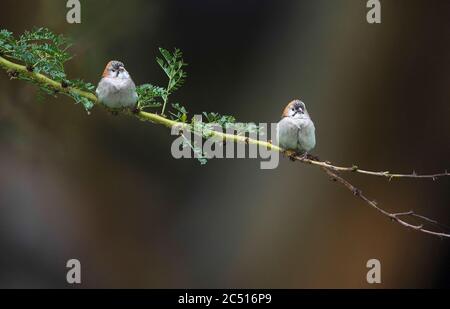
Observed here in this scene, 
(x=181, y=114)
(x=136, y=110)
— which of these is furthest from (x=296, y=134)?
(x=136, y=110)

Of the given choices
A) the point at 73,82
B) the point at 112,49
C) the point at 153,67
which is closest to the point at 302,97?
the point at 153,67

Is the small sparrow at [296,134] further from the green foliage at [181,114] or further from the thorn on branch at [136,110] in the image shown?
the thorn on branch at [136,110]

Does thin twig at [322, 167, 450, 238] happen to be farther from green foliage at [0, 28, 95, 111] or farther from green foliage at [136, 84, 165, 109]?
green foliage at [0, 28, 95, 111]

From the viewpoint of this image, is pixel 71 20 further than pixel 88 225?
No

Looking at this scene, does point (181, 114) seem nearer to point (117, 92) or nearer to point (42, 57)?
point (117, 92)

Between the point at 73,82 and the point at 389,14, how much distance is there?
101 inches

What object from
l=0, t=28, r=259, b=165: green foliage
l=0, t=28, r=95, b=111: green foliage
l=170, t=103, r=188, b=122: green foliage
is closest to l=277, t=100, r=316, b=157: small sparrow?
l=0, t=28, r=259, b=165: green foliage

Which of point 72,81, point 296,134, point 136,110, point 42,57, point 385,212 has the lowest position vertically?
point 385,212

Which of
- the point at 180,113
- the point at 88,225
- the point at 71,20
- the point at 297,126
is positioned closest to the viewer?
the point at 180,113

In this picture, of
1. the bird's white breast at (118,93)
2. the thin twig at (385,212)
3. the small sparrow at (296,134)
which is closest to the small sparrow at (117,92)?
the bird's white breast at (118,93)

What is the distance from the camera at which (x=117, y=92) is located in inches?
112

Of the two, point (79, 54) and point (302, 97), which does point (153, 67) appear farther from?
point (302, 97)

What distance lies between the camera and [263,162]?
14.9 ft

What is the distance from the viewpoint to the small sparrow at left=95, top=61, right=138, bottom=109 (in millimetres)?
2852
